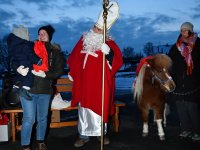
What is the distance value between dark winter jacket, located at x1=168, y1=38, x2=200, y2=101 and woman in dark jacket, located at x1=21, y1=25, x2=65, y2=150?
6.59 feet

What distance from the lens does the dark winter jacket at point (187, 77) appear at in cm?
567

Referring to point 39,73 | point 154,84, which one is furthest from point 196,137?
point 39,73

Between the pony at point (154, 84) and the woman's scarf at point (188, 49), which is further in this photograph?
the woman's scarf at point (188, 49)

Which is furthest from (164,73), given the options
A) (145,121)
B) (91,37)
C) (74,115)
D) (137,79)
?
(74,115)

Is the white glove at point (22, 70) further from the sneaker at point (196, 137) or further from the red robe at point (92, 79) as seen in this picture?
the sneaker at point (196, 137)

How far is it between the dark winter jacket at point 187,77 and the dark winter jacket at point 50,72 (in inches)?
79.1

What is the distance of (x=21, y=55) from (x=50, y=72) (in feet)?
1.60

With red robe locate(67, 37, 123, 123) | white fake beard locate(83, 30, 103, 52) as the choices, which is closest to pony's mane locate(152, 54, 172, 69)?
red robe locate(67, 37, 123, 123)

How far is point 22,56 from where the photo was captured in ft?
15.6

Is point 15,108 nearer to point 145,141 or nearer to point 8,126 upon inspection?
point 8,126

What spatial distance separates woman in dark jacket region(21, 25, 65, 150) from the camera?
484 centimetres

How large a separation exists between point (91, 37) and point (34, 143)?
2.06 meters

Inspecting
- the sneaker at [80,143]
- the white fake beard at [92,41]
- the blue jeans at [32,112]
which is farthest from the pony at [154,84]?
the blue jeans at [32,112]

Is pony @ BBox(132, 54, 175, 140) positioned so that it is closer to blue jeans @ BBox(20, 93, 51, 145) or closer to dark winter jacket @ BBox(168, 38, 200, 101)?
dark winter jacket @ BBox(168, 38, 200, 101)
